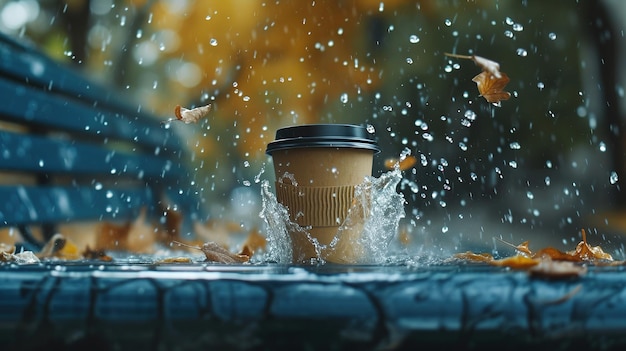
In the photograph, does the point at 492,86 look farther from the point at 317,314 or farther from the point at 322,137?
the point at 317,314

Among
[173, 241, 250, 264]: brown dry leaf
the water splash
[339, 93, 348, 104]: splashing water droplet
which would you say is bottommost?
[173, 241, 250, 264]: brown dry leaf

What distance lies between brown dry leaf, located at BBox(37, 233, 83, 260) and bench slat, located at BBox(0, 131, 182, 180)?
1.10 feet

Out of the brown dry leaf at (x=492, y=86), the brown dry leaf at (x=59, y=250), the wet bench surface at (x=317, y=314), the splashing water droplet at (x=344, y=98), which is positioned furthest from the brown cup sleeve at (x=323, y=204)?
the splashing water droplet at (x=344, y=98)

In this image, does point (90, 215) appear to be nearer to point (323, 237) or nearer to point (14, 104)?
point (14, 104)

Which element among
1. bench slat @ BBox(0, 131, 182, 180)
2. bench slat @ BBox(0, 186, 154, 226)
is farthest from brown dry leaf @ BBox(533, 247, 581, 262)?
bench slat @ BBox(0, 131, 182, 180)

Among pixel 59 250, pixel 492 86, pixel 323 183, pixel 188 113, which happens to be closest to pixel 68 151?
pixel 59 250

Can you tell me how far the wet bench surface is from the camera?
1.05m

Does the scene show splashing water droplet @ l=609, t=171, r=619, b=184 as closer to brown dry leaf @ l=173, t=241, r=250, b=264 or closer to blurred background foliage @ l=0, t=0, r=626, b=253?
blurred background foliage @ l=0, t=0, r=626, b=253

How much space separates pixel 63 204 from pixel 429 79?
156 inches

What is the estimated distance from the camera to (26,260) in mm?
1679

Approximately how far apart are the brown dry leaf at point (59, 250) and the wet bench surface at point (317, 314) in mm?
1223

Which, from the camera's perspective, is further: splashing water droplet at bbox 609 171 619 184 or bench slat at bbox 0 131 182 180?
splashing water droplet at bbox 609 171 619 184

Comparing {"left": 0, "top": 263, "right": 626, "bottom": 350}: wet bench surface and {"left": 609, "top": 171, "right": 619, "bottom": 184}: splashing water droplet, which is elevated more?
{"left": 609, "top": 171, "right": 619, "bottom": 184}: splashing water droplet

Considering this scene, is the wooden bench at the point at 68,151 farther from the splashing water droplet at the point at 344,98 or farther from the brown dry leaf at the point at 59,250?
the splashing water droplet at the point at 344,98
